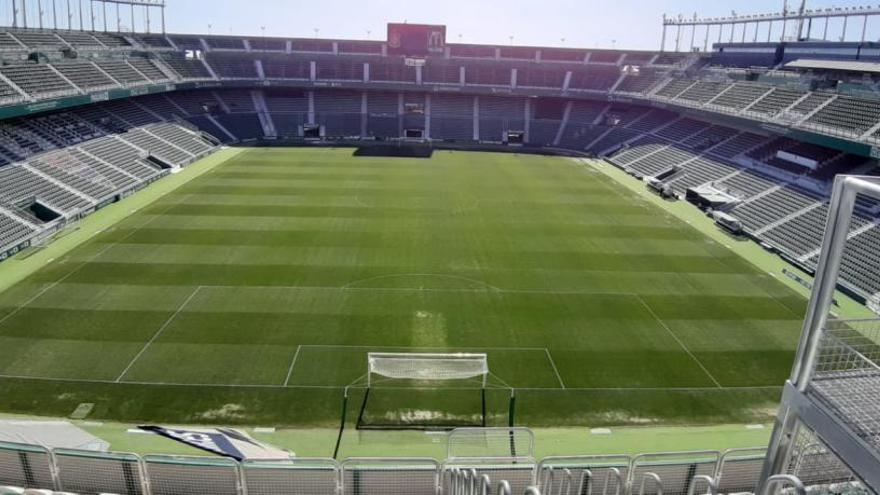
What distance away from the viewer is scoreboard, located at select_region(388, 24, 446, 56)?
208 ft

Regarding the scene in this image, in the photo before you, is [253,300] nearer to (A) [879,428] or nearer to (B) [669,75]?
(A) [879,428]

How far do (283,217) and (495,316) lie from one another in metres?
15.2

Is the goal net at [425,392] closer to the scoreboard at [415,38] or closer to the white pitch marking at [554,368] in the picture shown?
the white pitch marking at [554,368]

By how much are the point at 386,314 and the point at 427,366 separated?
4.56 m

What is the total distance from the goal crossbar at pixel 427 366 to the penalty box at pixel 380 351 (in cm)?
71

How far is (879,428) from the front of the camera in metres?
5.67

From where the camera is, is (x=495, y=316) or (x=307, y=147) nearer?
(x=495, y=316)

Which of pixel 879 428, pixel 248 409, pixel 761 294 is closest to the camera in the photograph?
pixel 879 428

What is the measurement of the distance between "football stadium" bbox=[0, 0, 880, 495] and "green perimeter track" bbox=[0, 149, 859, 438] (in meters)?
0.13

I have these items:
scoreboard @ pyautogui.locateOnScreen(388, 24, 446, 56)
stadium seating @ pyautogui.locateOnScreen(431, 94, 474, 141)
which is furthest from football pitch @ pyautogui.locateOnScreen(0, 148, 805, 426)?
scoreboard @ pyautogui.locateOnScreen(388, 24, 446, 56)

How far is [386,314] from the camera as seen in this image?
21422 mm

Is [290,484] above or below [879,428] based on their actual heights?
below

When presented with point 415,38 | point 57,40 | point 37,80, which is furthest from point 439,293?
point 415,38

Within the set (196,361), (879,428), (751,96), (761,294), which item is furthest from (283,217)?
(751,96)
